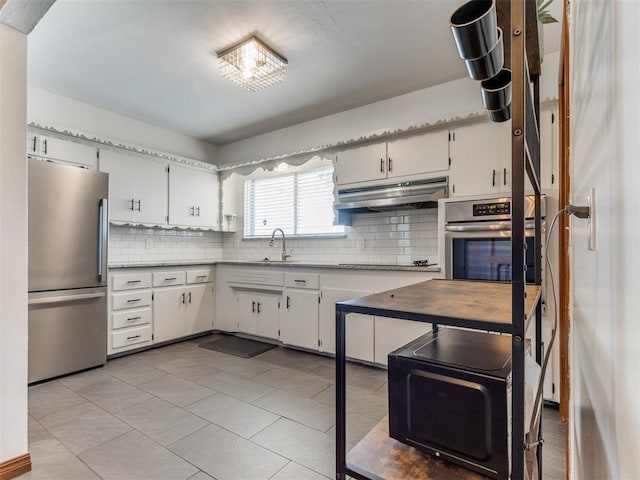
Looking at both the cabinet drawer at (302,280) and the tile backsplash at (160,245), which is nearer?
the cabinet drawer at (302,280)

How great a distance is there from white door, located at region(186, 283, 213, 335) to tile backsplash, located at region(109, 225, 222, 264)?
54 centimetres

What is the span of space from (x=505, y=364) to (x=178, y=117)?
4.27 metres

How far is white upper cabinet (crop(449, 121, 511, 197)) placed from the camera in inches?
108

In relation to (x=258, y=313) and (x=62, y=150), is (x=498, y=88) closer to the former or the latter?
(x=258, y=313)

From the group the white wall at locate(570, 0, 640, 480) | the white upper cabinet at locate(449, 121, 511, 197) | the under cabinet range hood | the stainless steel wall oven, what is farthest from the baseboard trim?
the white upper cabinet at locate(449, 121, 511, 197)

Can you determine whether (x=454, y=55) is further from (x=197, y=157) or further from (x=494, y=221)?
(x=197, y=157)

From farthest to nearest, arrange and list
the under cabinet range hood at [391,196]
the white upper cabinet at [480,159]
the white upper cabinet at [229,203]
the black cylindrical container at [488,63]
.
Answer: the white upper cabinet at [229,203] < the under cabinet range hood at [391,196] < the white upper cabinet at [480,159] < the black cylindrical container at [488,63]

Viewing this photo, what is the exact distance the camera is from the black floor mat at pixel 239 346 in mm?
3633

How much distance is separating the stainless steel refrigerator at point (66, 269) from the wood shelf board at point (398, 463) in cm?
300

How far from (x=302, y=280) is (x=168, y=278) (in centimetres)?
159

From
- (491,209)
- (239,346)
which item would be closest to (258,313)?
(239,346)

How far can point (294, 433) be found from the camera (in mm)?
2059

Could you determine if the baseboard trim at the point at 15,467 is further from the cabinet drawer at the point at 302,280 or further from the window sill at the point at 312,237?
the window sill at the point at 312,237

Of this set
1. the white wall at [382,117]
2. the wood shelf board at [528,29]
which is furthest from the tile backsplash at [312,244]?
the wood shelf board at [528,29]
